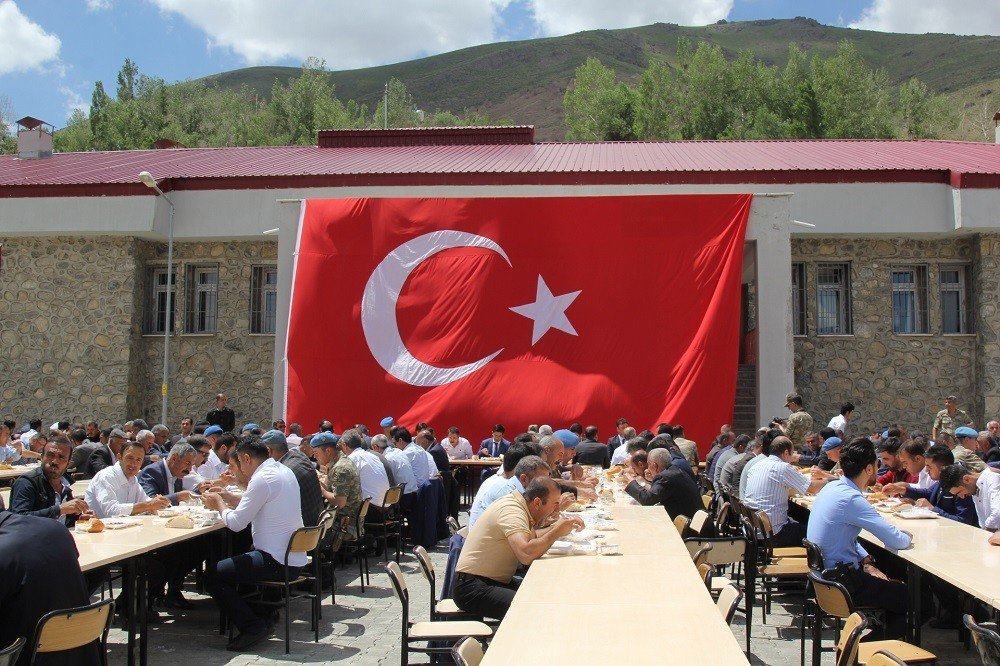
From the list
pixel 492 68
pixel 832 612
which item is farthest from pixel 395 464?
pixel 492 68

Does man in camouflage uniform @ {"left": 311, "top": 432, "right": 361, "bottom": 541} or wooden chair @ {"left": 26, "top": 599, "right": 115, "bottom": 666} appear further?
man in camouflage uniform @ {"left": 311, "top": 432, "right": 361, "bottom": 541}

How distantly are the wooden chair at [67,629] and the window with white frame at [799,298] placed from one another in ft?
57.6

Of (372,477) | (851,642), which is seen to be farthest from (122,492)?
(851,642)

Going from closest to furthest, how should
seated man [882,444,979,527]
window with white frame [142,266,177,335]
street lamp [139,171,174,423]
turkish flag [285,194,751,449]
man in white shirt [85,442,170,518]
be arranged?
man in white shirt [85,442,170,518]
seated man [882,444,979,527]
turkish flag [285,194,751,449]
street lamp [139,171,174,423]
window with white frame [142,266,177,335]

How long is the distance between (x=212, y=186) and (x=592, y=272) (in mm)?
9216

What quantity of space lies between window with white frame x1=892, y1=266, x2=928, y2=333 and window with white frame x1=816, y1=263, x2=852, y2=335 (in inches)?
39.4

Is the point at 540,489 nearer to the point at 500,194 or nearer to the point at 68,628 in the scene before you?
the point at 68,628

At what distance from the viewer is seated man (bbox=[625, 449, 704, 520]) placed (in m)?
9.05

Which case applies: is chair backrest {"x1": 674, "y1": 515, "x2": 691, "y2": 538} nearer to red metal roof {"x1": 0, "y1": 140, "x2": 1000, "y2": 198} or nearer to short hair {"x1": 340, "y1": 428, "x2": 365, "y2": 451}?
short hair {"x1": 340, "y1": 428, "x2": 365, "y2": 451}

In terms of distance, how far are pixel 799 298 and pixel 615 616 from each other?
55.3ft

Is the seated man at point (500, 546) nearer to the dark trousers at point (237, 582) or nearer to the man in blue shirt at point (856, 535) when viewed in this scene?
the man in blue shirt at point (856, 535)

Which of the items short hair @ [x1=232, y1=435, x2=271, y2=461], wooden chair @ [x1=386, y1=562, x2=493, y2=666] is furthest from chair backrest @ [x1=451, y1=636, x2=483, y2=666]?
short hair @ [x1=232, y1=435, x2=271, y2=461]

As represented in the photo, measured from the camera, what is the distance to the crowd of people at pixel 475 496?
20.2ft

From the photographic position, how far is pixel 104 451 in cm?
1119
